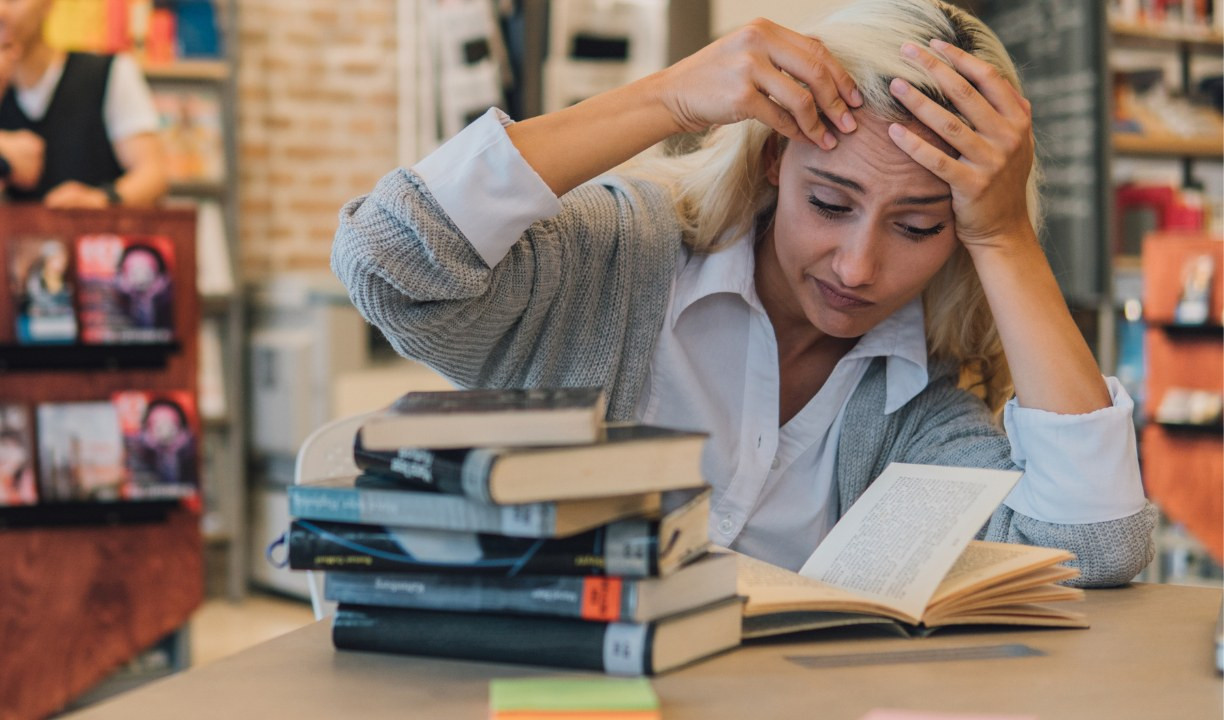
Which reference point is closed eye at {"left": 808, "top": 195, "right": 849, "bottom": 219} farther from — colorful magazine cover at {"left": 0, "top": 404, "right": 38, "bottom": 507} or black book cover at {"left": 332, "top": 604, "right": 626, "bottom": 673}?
colorful magazine cover at {"left": 0, "top": 404, "right": 38, "bottom": 507}

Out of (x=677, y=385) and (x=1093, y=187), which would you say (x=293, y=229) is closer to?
(x=1093, y=187)

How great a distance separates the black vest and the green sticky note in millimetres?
2788

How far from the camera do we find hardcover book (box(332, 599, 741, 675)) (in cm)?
81

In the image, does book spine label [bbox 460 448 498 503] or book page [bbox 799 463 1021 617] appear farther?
book page [bbox 799 463 1021 617]

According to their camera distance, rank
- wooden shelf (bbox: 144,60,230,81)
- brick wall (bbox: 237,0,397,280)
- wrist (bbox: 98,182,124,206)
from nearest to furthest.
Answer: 1. wrist (bbox: 98,182,124,206)
2. wooden shelf (bbox: 144,60,230,81)
3. brick wall (bbox: 237,0,397,280)

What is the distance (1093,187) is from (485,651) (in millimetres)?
3426

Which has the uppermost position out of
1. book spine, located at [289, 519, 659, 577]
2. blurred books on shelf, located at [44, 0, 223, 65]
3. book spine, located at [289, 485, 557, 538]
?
blurred books on shelf, located at [44, 0, 223, 65]

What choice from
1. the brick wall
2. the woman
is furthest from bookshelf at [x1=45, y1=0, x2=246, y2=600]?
the woman

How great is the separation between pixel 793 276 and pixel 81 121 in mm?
2464

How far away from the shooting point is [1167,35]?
4234 mm

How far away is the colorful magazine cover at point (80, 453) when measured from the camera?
258cm

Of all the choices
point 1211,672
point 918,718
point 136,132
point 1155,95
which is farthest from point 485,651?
point 1155,95

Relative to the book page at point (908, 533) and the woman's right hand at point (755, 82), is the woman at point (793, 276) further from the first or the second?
the book page at point (908, 533)

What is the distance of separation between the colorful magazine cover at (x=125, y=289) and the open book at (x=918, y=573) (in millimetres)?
2006
